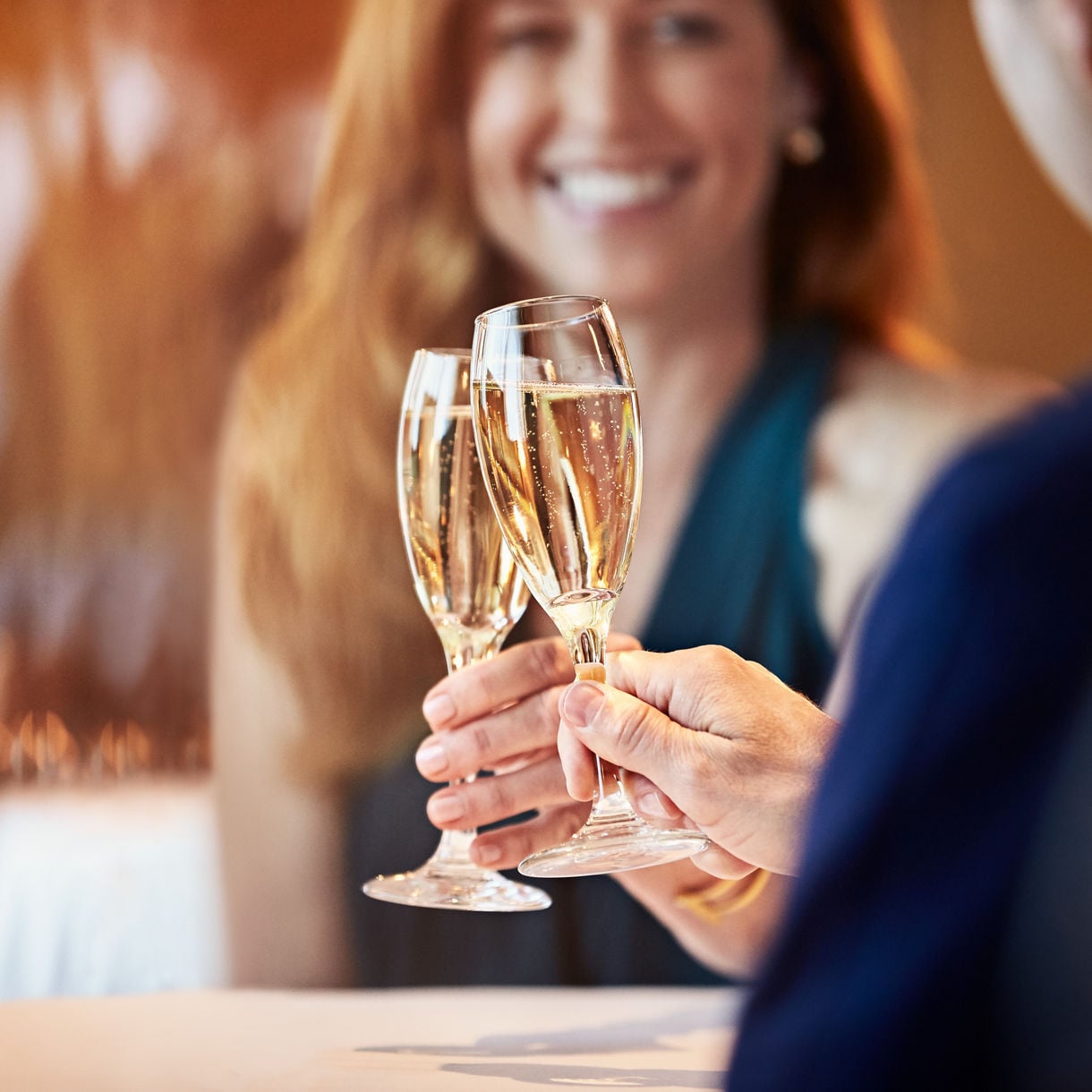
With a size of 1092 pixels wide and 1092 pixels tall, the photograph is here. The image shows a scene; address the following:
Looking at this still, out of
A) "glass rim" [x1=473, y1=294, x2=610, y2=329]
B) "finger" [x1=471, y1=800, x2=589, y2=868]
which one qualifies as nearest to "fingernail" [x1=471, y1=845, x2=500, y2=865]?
"finger" [x1=471, y1=800, x2=589, y2=868]

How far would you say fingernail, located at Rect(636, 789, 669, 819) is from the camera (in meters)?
0.73

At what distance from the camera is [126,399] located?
188 centimetres

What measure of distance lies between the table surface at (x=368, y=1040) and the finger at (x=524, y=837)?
10 centimetres

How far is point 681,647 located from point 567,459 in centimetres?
123

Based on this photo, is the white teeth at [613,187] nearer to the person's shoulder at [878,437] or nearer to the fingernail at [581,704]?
the person's shoulder at [878,437]

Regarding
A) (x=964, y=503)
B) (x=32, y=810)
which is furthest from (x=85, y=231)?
(x=964, y=503)

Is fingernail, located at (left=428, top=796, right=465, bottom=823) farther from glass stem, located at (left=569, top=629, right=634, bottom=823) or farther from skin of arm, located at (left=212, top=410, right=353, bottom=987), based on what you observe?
skin of arm, located at (left=212, top=410, right=353, bottom=987)

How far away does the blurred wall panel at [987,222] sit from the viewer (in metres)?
1.76

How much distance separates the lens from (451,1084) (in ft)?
1.99

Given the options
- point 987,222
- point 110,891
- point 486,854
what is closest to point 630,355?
point 987,222

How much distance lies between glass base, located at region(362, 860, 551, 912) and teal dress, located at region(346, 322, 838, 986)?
1037 millimetres

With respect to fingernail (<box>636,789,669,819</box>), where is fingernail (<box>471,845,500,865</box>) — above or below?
below

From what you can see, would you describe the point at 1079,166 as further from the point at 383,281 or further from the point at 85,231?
the point at 85,231

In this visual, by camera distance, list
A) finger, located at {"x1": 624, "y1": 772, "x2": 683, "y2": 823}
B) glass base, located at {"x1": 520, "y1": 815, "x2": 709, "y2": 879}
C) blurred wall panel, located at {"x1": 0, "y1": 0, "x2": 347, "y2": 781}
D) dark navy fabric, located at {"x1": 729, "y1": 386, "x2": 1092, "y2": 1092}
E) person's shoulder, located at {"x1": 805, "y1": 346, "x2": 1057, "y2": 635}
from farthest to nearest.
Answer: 1. blurred wall panel, located at {"x1": 0, "y1": 0, "x2": 347, "y2": 781}
2. person's shoulder, located at {"x1": 805, "y1": 346, "x2": 1057, "y2": 635}
3. finger, located at {"x1": 624, "y1": 772, "x2": 683, "y2": 823}
4. glass base, located at {"x1": 520, "y1": 815, "x2": 709, "y2": 879}
5. dark navy fabric, located at {"x1": 729, "y1": 386, "x2": 1092, "y2": 1092}
